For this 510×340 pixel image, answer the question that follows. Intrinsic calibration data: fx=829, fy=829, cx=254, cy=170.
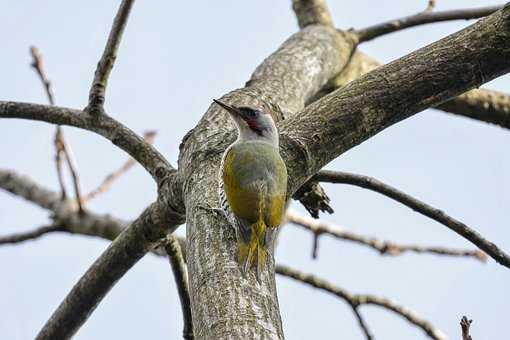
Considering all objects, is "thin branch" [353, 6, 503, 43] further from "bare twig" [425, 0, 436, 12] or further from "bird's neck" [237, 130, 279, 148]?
"bird's neck" [237, 130, 279, 148]

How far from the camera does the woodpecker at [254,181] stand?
3.38 meters

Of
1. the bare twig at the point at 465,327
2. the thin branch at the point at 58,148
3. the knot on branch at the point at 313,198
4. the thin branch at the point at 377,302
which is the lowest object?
the bare twig at the point at 465,327

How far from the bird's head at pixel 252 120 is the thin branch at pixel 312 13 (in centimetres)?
243

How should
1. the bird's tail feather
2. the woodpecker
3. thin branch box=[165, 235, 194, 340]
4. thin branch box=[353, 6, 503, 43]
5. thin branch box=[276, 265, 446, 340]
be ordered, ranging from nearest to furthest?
the bird's tail feather
the woodpecker
thin branch box=[165, 235, 194, 340]
thin branch box=[276, 265, 446, 340]
thin branch box=[353, 6, 503, 43]

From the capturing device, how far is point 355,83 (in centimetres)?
371

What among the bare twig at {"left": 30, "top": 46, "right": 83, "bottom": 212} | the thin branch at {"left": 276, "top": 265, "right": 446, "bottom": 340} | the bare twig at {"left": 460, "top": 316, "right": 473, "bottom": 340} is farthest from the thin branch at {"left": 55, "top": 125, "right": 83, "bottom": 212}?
the bare twig at {"left": 460, "top": 316, "right": 473, "bottom": 340}

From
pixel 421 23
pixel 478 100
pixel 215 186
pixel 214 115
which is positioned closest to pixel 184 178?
pixel 215 186

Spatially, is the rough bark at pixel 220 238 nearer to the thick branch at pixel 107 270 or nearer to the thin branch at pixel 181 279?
the thick branch at pixel 107 270

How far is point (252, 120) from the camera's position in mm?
4371

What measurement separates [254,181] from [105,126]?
87cm

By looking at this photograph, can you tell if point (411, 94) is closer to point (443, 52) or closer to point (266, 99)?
point (443, 52)

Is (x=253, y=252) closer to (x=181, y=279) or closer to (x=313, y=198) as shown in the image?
(x=313, y=198)

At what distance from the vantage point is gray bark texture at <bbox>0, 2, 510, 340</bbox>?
8.89 feet

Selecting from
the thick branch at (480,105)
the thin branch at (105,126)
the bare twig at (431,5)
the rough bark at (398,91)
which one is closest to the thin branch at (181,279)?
the thin branch at (105,126)
